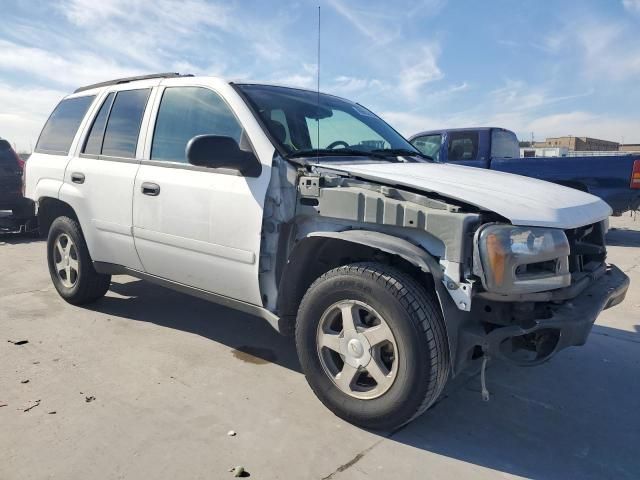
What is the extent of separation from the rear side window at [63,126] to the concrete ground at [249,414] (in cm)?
160

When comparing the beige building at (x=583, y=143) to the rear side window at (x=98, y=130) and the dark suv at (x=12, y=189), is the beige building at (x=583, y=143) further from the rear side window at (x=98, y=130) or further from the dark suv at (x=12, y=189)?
the rear side window at (x=98, y=130)

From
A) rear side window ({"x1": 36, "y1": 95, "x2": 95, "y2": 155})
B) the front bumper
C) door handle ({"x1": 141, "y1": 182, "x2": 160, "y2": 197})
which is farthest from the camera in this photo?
rear side window ({"x1": 36, "y1": 95, "x2": 95, "y2": 155})

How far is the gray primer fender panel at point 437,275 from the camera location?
2.38 metres

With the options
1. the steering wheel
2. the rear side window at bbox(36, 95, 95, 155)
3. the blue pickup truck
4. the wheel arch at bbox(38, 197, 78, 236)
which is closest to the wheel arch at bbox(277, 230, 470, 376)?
the steering wheel

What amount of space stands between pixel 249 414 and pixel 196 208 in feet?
4.33

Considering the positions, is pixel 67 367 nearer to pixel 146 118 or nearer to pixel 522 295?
pixel 146 118

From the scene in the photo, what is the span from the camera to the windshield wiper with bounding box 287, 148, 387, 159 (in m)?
3.07

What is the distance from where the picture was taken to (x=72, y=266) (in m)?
4.57

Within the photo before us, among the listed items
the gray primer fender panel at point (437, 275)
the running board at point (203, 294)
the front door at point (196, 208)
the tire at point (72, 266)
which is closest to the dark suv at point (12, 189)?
the tire at point (72, 266)

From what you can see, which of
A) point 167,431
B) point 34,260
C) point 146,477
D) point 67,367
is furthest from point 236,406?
point 34,260

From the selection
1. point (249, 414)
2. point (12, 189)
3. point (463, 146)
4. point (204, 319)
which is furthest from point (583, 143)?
point (249, 414)

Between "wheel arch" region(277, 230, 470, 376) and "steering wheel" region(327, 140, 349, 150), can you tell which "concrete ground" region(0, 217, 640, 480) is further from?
"steering wheel" region(327, 140, 349, 150)

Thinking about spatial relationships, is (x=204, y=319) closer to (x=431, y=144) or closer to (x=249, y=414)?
(x=249, y=414)

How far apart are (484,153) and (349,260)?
690 centimetres
